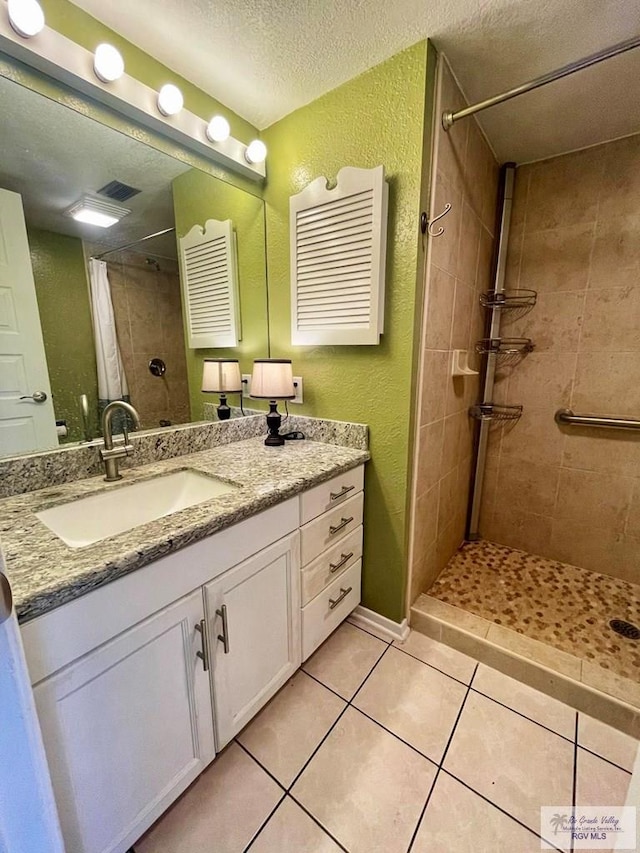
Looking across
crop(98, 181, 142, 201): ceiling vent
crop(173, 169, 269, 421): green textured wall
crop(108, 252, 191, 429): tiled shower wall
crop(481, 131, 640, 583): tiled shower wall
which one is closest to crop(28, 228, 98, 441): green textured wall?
crop(108, 252, 191, 429): tiled shower wall

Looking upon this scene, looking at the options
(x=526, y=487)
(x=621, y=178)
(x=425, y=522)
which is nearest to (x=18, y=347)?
(x=425, y=522)

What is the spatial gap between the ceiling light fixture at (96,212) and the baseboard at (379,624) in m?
1.81

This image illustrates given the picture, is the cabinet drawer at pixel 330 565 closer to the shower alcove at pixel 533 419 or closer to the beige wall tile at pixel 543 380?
the shower alcove at pixel 533 419

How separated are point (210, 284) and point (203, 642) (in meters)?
1.38

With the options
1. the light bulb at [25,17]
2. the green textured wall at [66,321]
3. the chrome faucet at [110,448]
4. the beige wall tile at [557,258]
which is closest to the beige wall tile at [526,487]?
the beige wall tile at [557,258]

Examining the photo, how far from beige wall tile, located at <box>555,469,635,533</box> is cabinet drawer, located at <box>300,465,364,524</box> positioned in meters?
1.27

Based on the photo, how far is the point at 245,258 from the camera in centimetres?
164

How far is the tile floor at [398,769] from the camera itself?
0.88 m

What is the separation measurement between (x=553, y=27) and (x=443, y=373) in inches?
43.2

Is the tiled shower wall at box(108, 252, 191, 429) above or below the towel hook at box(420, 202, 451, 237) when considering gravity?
below

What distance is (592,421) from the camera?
175cm

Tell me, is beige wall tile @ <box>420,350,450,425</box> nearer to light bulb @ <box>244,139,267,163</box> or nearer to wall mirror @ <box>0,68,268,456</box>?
wall mirror @ <box>0,68,268,456</box>

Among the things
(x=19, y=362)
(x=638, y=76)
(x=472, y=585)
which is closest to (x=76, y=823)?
(x=19, y=362)

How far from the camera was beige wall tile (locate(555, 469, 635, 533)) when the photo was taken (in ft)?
5.75
